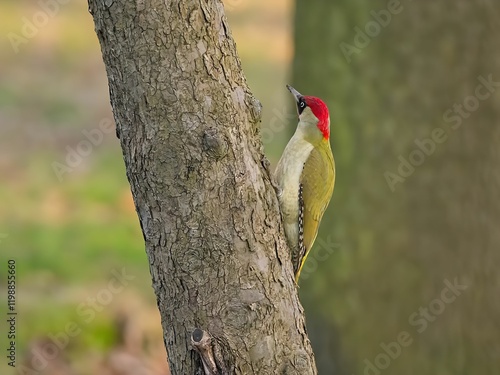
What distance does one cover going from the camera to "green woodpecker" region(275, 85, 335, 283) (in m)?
3.64

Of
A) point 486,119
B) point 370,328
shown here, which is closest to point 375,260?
point 370,328

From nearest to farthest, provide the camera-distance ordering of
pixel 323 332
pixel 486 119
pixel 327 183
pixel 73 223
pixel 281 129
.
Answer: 1. pixel 327 183
2. pixel 486 119
3. pixel 323 332
4. pixel 73 223
5. pixel 281 129

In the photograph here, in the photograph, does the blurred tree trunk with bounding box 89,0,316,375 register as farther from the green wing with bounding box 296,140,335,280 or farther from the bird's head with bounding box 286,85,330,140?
the bird's head with bounding box 286,85,330,140

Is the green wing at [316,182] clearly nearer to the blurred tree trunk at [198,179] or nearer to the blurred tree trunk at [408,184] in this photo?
the blurred tree trunk at [198,179]

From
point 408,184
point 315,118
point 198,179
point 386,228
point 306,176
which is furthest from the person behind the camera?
point 386,228

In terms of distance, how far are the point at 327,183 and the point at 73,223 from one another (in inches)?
180

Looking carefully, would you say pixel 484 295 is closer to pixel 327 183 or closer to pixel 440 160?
pixel 440 160

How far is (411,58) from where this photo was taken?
554 cm

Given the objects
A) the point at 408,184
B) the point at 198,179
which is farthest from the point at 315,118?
the point at 408,184

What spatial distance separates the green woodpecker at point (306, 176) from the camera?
12.0 feet

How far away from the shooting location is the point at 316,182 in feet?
13.0

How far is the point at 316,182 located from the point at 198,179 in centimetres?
117

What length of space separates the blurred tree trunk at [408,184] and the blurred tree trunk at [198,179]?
2.68m

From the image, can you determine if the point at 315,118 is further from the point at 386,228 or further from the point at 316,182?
the point at 386,228
